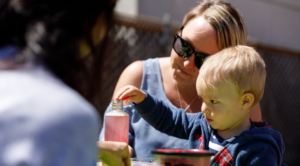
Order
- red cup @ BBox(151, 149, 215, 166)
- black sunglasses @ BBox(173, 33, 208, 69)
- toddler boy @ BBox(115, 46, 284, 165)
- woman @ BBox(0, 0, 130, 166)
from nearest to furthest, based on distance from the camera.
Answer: woman @ BBox(0, 0, 130, 166), red cup @ BBox(151, 149, 215, 166), toddler boy @ BBox(115, 46, 284, 165), black sunglasses @ BBox(173, 33, 208, 69)

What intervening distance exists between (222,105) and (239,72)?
17cm

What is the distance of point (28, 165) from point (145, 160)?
102 cm

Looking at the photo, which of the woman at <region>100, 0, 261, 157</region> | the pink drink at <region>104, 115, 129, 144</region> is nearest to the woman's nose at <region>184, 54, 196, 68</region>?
the woman at <region>100, 0, 261, 157</region>

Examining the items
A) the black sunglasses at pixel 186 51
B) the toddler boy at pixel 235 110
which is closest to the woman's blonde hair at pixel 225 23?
the black sunglasses at pixel 186 51

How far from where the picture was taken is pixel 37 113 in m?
0.71

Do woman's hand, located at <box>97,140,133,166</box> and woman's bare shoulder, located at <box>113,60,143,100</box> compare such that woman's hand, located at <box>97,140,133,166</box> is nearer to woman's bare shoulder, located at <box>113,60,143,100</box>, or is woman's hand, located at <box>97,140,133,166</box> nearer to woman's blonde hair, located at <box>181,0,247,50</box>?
woman's bare shoulder, located at <box>113,60,143,100</box>

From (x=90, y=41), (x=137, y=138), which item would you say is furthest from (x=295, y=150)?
(x=90, y=41)

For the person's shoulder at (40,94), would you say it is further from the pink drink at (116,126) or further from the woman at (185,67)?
the woman at (185,67)

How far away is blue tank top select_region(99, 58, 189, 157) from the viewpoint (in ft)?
6.52

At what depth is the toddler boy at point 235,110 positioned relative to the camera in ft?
4.59

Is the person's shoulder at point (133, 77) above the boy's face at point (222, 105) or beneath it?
beneath

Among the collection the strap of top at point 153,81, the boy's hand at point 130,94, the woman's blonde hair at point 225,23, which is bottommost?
the strap of top at point 153,81

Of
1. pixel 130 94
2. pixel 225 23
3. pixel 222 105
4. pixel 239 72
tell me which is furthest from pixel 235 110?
pixel 225 23

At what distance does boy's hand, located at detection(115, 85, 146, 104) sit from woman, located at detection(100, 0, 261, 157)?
378 millimetres
